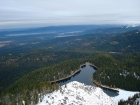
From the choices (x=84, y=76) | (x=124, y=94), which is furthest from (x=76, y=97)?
(x=84, y=76)

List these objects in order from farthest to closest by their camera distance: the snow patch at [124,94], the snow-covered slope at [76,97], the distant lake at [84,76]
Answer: the distant lake at [84,76], the snow patch at [124,94], the snow-covered slope at [76,97]

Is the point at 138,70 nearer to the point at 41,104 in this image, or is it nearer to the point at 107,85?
the point at 107,85

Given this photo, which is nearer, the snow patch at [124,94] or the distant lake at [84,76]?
the snow patch at [124,94]

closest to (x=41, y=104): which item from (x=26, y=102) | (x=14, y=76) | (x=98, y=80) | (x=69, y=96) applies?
(x=26, y=102)

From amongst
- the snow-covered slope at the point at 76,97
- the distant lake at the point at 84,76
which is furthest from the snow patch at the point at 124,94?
the distant lake at the point at 84,76

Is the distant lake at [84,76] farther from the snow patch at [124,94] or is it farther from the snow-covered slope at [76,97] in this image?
the snow-covered slope at [76,97]

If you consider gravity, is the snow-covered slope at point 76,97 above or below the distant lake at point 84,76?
above

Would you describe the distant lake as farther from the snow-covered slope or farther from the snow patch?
the snow-covered slope

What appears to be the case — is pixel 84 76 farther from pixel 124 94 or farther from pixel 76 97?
pixel 76 97
